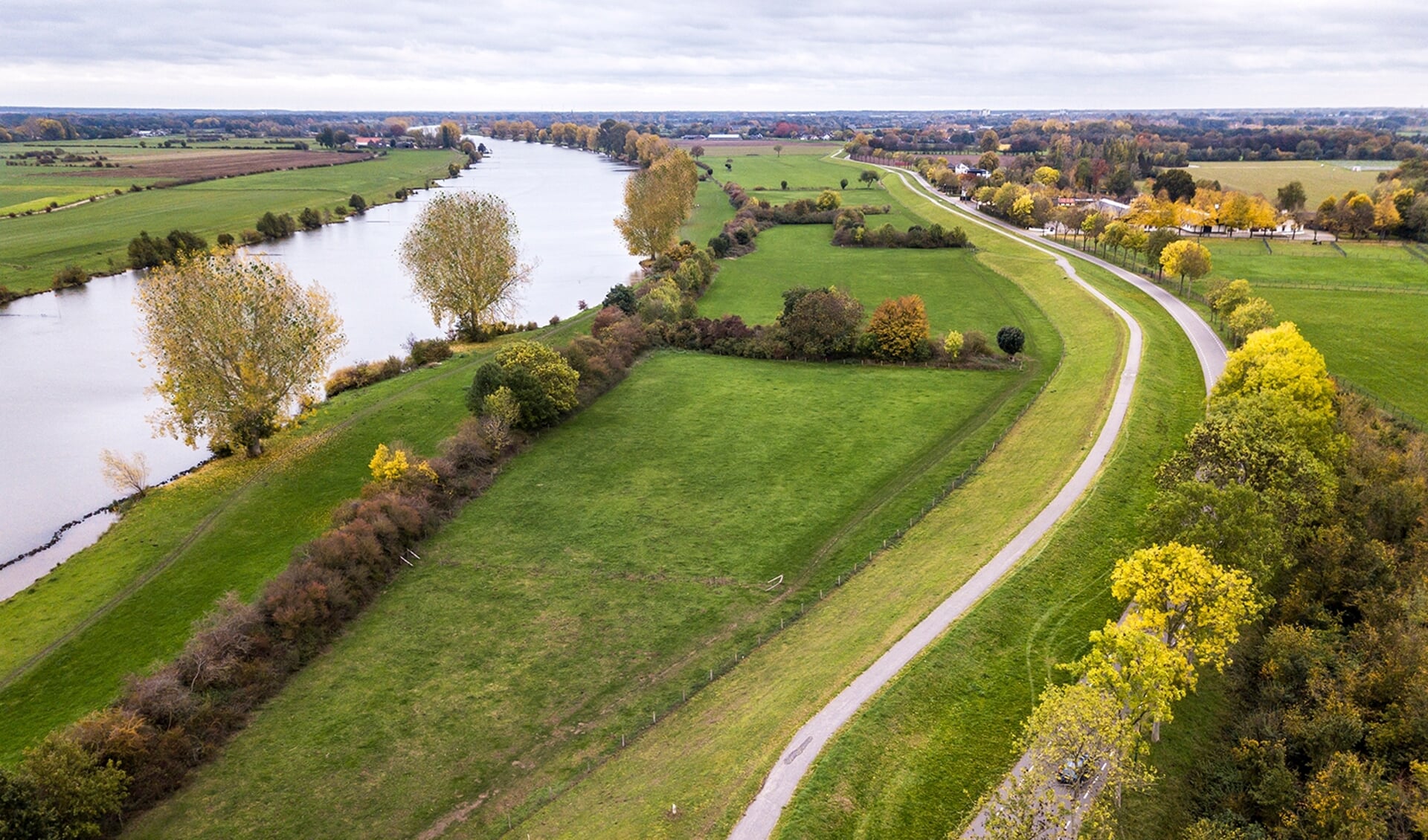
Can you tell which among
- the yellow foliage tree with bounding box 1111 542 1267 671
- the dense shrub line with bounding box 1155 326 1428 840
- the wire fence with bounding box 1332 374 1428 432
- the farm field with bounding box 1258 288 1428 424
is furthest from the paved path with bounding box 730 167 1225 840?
the farm field with bounding box 1258 288 1428 424

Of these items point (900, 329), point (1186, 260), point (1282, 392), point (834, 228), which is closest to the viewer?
point (1282, 392)

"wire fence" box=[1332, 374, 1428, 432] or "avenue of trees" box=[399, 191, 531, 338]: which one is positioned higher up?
"avenue of trees" box=[399, 191, 531, 338]

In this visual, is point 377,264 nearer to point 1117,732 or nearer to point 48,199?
point 48,199

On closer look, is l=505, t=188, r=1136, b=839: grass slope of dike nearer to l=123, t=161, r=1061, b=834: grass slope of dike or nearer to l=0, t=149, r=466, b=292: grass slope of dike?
l=123, t=161, r=1061, b=834: grass slope of dike

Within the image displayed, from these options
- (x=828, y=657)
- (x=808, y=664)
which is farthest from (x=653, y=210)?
(x=808, y=664)

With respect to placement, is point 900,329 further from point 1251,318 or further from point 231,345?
point 231,345

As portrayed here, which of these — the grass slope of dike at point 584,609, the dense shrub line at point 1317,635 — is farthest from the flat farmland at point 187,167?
the dense shrub line at point 1317,635
